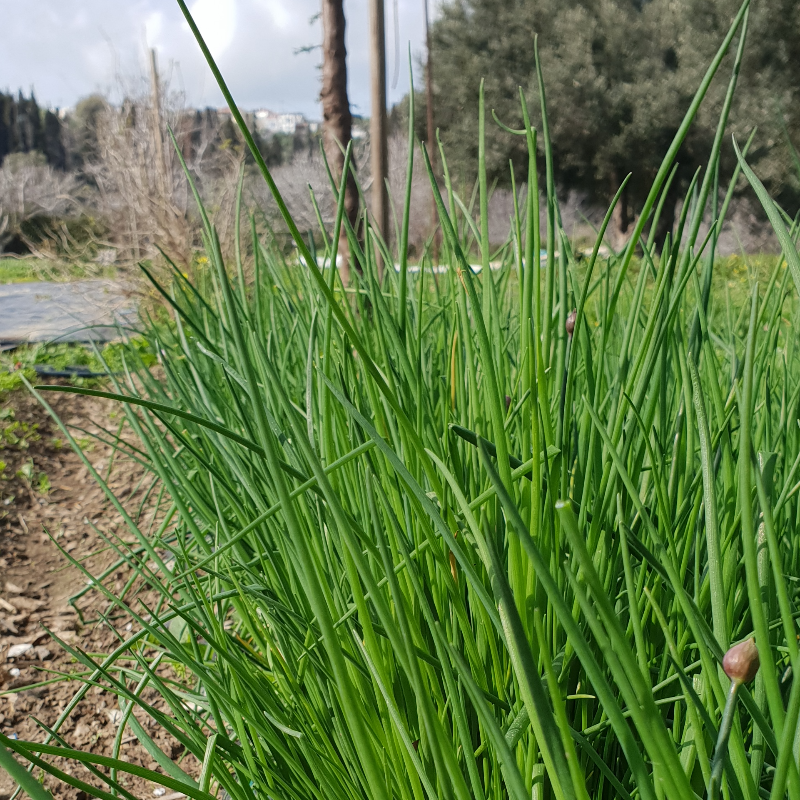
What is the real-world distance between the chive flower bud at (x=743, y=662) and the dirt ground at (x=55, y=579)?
1.40 feet

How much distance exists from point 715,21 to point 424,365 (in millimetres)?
12357

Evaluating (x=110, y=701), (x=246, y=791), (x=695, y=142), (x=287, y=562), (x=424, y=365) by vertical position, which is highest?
(x=695, y=142)

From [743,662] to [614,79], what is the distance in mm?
13044

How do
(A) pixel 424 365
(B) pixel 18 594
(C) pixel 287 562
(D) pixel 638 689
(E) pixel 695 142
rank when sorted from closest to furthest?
1. (D) pixel 638 689
2. (C) pixel 287 562
3. (A) pixel 424 365
4. (B) pixel 18 594
5. (E) pixel 695 142

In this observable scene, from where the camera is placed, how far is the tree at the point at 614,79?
389 inches

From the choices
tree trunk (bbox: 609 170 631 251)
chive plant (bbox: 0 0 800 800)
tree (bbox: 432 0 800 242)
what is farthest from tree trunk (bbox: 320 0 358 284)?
tree trunk (bbox: 609 170 631 251)

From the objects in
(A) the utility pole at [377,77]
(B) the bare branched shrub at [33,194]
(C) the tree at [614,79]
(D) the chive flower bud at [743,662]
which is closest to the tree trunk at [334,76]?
(A) the utility pole at [377,77]

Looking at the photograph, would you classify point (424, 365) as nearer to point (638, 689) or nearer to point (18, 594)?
point (638, 689)

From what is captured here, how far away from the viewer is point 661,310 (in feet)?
1.52

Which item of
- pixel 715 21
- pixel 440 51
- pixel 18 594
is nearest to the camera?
pixel 18 594

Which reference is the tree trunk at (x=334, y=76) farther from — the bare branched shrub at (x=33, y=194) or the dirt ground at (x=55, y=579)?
the bare branched shrub at (x=33, y=194)

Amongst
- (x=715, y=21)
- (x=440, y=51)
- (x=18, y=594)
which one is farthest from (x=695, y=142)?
(x=18, y=594)

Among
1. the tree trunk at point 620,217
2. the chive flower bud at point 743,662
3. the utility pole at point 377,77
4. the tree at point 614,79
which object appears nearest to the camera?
the chive flower bud at point 743,662

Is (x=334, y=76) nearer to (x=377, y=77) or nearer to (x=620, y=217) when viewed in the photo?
(x=377, y=77)
